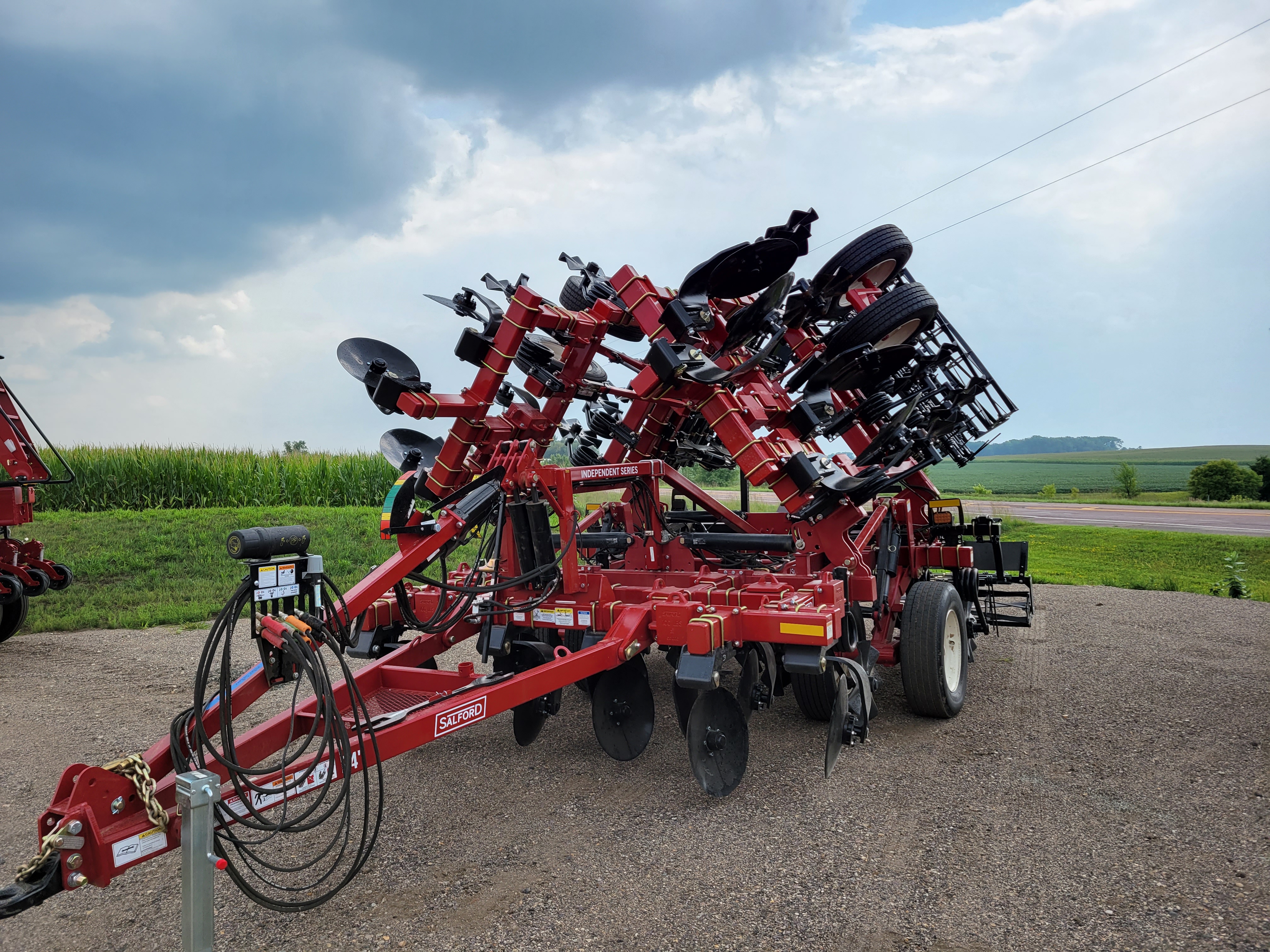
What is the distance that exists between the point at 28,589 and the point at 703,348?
24.4 feet

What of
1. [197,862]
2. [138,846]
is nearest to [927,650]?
[197,862]

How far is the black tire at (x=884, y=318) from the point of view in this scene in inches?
229

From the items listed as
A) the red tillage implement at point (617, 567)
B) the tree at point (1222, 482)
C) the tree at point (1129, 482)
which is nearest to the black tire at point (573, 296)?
the red tillage implement at point (617, 567)

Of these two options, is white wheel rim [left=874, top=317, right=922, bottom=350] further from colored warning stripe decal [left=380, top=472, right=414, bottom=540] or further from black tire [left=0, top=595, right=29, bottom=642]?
black tire [left=0, top=595, right=29, bottom=642]

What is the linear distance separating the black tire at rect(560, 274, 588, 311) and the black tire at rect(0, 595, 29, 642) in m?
6.31

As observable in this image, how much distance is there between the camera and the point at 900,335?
6156mm

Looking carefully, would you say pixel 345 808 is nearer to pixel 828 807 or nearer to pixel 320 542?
pixel 828 807

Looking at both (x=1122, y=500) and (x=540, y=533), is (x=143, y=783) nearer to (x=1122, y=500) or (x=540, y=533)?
(x=540, y=533)

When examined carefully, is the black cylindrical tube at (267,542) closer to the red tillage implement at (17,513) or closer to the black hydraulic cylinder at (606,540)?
the black hydraulic cylinder at (606,540)

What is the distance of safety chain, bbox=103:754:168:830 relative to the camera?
9.06ft

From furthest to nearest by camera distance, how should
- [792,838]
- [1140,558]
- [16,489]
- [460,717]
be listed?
[1140,558] < [16,489] < [792,838] < [460,717]

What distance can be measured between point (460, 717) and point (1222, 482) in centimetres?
3096

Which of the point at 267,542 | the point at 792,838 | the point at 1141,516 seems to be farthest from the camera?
the point at 1141,516

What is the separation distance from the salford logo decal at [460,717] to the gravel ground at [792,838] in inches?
26.3
